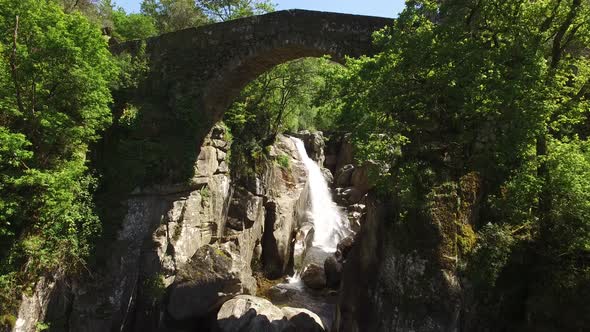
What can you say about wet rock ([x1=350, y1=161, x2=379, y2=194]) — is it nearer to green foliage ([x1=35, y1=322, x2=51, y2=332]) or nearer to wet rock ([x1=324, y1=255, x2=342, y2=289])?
wet rock ([x1=324, y1=255, x2=342, y2=289])

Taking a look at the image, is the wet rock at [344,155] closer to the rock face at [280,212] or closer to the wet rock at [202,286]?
the rock face at [280,212]

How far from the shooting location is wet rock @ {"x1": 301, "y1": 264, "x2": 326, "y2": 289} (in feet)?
46.5

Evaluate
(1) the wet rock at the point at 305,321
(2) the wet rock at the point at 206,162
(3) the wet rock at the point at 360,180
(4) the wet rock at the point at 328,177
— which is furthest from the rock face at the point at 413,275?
(4) the wet rock at the point at 328,177

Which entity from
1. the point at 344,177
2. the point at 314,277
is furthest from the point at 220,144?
the point at 344,177

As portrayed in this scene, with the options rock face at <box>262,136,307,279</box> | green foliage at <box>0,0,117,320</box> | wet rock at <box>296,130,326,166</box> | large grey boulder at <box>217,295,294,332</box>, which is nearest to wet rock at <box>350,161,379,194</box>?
wet rock at <box>296,130,326,166</box>

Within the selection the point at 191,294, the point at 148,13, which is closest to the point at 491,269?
the point at 191,294

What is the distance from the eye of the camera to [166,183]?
1241cm

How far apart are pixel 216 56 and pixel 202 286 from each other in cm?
803

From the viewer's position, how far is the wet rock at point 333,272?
14.2m

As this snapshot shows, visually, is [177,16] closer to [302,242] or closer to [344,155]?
[344,155]

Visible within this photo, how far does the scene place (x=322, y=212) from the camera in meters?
19.3

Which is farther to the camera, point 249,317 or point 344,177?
point 344,177

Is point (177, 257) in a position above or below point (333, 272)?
above

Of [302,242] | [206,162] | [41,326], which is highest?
[206,162]
